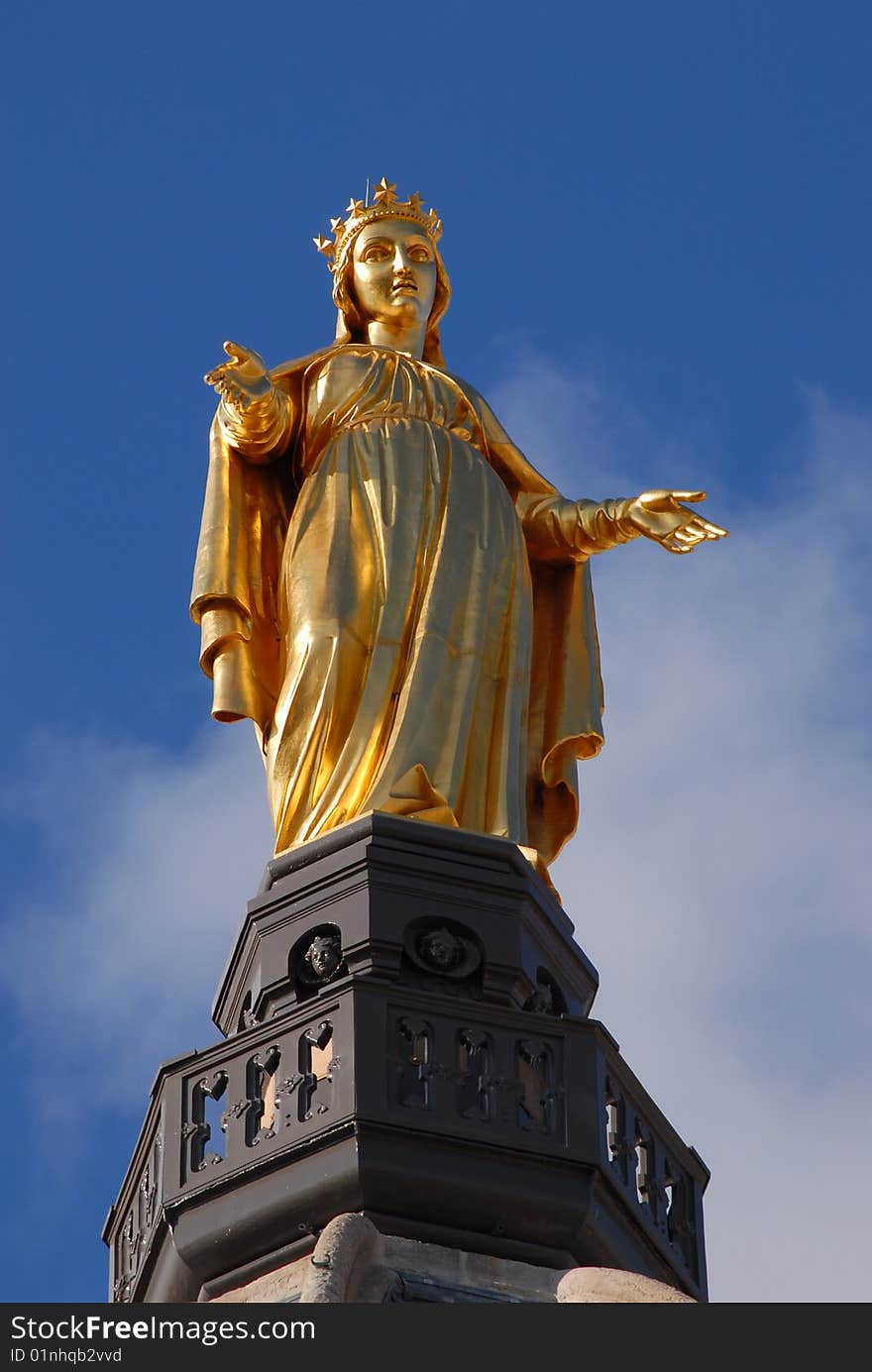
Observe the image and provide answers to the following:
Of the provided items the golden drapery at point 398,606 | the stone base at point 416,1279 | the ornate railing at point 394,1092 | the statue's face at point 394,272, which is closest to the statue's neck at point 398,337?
the statue's face at point 394,272

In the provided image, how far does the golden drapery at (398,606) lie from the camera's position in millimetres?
16469

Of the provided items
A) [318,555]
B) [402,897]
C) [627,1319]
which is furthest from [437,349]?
[627,1319]

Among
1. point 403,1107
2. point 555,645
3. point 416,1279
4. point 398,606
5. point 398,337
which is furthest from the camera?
point 398,337

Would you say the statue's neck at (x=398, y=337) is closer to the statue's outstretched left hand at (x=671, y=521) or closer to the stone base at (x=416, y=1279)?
the statue's outstretched left hand at (x=671, y=521)

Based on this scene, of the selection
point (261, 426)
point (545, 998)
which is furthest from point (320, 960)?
point (261, 426)

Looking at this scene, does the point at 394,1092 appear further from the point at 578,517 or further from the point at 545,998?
the point at 578,517

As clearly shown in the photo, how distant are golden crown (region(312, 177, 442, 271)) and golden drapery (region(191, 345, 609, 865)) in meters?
0.98

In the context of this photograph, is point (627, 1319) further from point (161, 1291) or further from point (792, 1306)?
point (161, 1291)

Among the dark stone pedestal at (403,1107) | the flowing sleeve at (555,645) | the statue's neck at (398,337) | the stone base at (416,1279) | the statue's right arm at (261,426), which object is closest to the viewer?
the stone base at (416,1279)

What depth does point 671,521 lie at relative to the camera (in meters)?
17.5

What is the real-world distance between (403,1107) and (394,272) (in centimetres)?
558

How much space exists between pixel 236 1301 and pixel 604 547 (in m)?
4.75

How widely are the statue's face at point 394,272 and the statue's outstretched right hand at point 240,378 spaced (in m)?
1.58

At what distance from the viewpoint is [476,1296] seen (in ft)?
47.6
